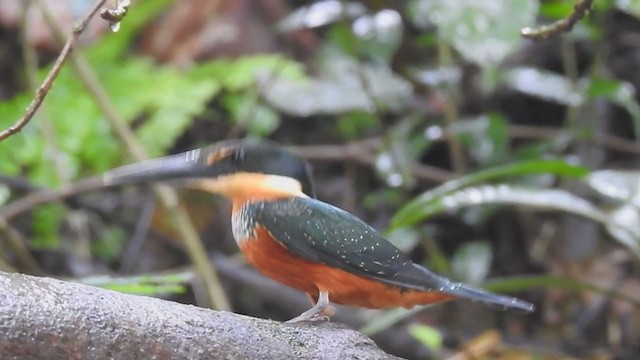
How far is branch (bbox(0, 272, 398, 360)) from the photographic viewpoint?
109 cm

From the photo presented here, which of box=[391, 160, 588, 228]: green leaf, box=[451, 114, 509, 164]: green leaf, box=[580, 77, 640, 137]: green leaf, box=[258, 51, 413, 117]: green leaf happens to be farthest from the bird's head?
box=[451, 114, 509, 164]: green leaf

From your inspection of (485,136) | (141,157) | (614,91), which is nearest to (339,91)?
(485,136)

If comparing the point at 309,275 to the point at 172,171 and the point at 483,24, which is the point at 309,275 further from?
the point at 483,24

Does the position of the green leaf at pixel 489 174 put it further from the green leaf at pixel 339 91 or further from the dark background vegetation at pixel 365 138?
the green leaf at pixel 339 91

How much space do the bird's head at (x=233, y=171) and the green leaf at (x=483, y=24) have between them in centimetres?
106

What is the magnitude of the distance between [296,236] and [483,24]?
1260 mm

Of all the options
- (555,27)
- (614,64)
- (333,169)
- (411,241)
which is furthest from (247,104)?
(555,27)

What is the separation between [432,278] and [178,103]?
8.00 ft

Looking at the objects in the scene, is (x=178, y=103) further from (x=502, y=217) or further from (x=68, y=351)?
(x=68, y=351)

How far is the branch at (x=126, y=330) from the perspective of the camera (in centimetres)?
109

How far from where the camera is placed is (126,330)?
1.16 meters

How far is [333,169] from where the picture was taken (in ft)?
14.7

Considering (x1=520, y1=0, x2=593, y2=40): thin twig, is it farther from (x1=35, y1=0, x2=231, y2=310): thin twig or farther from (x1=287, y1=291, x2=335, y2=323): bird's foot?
(x1=35, y1=0, x2=231, y2=310): thin twig

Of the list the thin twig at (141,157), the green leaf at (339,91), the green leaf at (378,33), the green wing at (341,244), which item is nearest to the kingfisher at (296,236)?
the green wing at (341,244)
